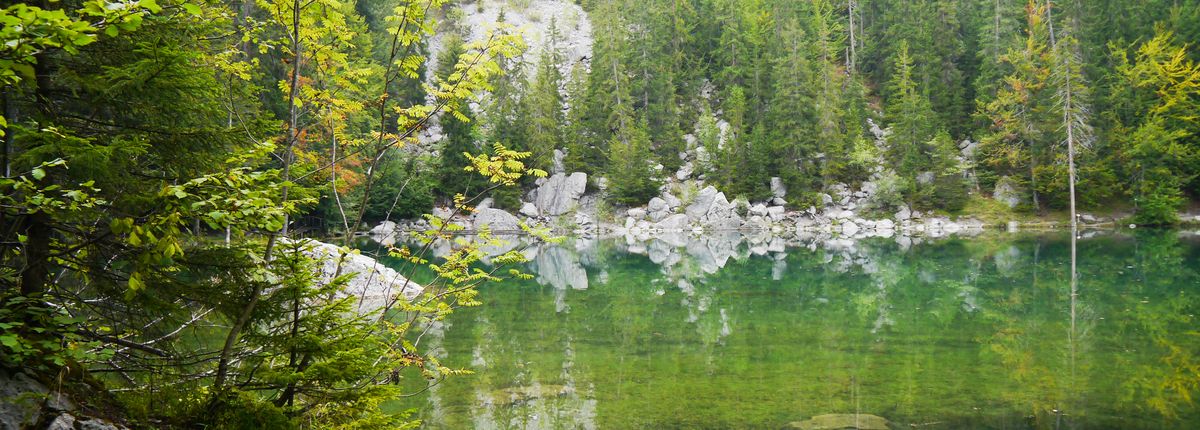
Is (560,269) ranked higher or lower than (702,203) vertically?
lower

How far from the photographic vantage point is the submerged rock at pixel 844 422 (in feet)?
21.6

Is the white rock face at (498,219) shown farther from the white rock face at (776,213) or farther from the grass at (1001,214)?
the grass at (1001,214)

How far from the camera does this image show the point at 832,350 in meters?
9.95

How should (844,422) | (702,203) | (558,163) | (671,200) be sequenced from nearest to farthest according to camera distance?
(844,422) < (702,203) < (671,200) < (558,163)

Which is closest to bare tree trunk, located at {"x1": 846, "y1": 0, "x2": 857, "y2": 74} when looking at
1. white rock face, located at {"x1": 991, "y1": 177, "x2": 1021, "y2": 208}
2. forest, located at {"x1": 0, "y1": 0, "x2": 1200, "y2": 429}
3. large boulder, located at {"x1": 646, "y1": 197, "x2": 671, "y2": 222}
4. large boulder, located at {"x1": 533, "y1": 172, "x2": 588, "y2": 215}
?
forest, located at {"x1": 0, "y1": 0, "x2": 1200, "y2": 429}

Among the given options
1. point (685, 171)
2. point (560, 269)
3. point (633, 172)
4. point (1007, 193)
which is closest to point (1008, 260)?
point (560, 269)

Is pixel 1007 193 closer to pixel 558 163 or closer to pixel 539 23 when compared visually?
pixel 558 163

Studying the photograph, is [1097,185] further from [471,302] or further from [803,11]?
[471,302]

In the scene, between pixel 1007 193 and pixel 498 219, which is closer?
pixel 1007 193

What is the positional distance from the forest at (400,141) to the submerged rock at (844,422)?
3.61 m

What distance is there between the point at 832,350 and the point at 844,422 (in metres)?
3.37

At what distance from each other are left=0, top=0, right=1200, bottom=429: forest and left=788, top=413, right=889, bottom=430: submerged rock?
3606 millimetres

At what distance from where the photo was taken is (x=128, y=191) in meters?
2.70

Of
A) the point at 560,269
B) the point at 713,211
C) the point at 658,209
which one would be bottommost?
the point at 560,269
